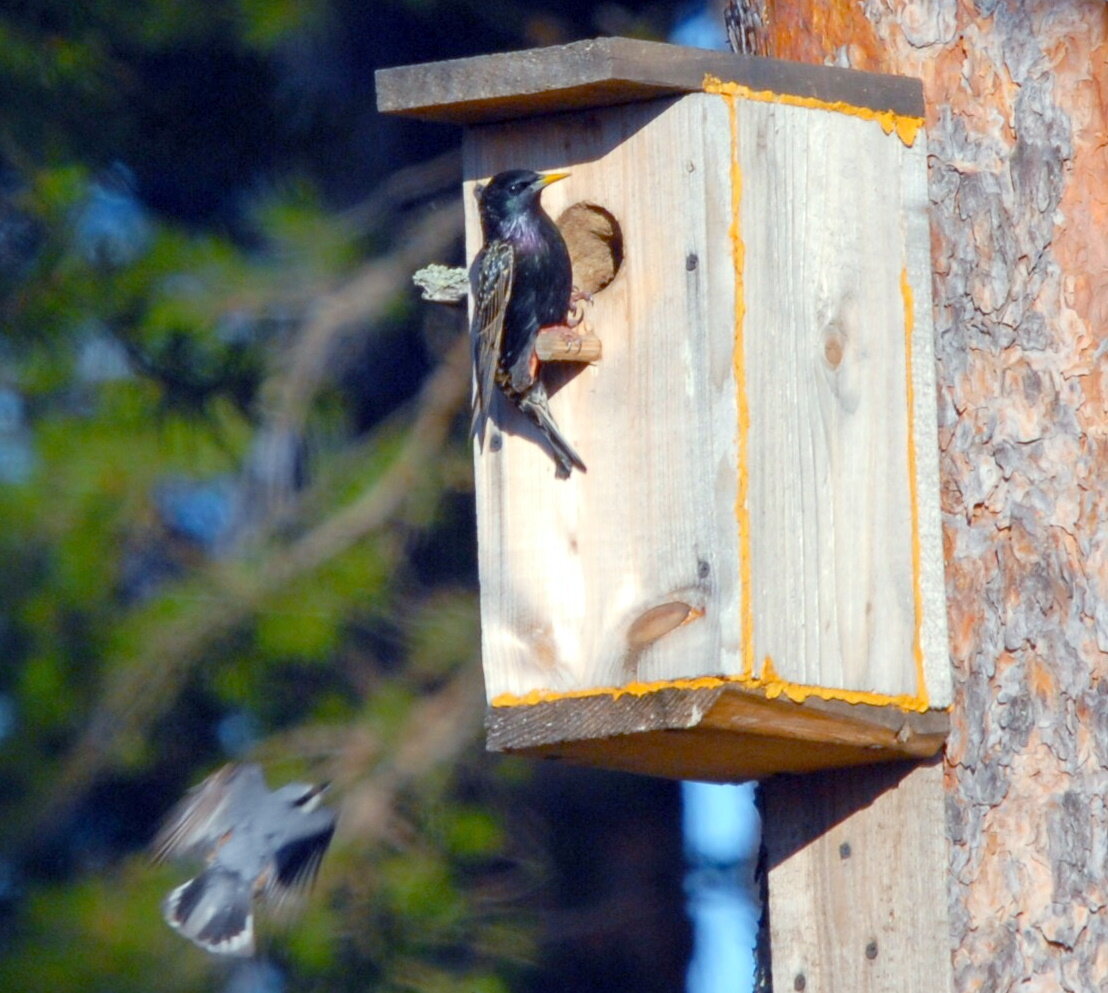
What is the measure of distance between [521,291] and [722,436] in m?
0.42

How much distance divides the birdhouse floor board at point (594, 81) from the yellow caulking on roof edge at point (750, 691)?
0.78 m

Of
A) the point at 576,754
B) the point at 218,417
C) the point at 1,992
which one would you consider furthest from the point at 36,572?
the point at 576,754

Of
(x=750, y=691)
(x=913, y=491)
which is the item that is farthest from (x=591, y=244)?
(x=750, y=691)

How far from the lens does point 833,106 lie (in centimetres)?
308

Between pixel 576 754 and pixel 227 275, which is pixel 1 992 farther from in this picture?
pixel 576 754

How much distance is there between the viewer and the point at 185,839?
4.90 metres

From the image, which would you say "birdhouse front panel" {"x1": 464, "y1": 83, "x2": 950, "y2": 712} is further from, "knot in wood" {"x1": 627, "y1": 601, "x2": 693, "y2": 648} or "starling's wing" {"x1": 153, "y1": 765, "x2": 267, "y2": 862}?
"starling's wing" {"x1": 153, "y1": 765, "x2": 267, "y2": 862}

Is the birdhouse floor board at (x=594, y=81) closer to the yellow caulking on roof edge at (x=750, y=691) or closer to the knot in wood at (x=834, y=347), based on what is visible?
the knot in wood at (x=834, y=347)

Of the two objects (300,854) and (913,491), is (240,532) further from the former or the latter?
(913,491)

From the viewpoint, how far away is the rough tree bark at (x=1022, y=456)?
9.91ft

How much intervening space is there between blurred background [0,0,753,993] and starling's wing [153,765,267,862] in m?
0.08

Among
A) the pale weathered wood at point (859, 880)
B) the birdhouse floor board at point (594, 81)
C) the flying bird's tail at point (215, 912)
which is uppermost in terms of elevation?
the birdhouse floor board at point (594, 81)

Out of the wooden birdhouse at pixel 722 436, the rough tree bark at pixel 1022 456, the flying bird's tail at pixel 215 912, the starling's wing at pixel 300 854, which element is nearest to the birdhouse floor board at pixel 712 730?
the wooden birdhouse at pixel 722 436

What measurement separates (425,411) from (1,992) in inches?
62.1
